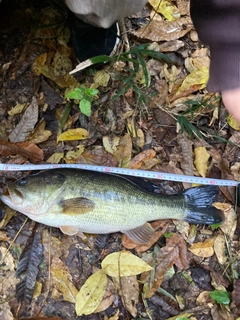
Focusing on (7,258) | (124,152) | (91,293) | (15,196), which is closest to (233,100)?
(124,152)

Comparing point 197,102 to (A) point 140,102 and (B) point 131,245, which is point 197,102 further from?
(B) point 131,245

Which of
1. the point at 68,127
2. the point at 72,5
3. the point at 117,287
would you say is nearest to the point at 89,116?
the point at 68,127

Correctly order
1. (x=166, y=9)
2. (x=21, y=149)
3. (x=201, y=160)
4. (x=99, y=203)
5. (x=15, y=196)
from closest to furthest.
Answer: (x=15, y=196), (x=99, y=203), (x=21, y=149), (x=201, y=160), (x=166, y=9)

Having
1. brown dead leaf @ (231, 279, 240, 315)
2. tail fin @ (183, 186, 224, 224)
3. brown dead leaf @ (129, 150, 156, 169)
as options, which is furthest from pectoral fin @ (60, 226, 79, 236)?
brown dead leaf @ (231, 279, 240, 315)

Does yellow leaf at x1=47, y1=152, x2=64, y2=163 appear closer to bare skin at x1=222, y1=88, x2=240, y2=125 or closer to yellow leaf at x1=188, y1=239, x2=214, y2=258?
yellow leaf at x1=188, y1=239, x2=214, y2=258

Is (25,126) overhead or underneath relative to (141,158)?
overhead

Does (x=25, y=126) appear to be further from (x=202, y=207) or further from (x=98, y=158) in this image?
(x=202, y=207)
